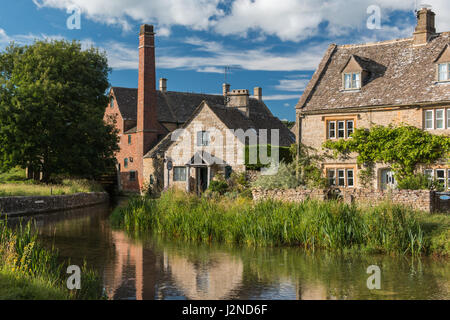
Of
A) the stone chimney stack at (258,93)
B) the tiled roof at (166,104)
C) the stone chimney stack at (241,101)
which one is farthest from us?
the stone chimney stack at (258,93)

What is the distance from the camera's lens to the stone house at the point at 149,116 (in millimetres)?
40531

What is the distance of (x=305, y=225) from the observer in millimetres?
15961

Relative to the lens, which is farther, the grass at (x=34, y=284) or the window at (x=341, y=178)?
the window at (x=341, y=178)

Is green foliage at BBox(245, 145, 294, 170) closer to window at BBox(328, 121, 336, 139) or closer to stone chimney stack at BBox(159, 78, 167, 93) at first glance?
window at BBox(328, 121, 336, 139)

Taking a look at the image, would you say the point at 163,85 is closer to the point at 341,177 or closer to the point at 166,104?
the point at 166,104

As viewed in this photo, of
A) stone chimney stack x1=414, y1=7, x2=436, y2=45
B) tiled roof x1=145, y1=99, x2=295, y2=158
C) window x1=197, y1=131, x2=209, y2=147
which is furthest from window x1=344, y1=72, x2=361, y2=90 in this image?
window x1=197, y1=131, x2=209, y2=147

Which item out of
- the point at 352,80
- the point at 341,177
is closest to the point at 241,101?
the point at 352,80

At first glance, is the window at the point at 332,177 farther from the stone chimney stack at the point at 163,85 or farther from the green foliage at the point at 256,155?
the stone chimney stack at the point at 163,85

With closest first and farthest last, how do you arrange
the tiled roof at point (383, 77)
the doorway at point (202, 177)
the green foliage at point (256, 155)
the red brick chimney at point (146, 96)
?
the tiled roof at point (383, 77) → the green foliage at point (256, 155) → the doorway at point (202, 177) → the red brick chimney at point (146, 96)

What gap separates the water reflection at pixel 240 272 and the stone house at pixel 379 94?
11.5 meters

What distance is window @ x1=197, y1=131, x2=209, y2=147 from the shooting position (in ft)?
117

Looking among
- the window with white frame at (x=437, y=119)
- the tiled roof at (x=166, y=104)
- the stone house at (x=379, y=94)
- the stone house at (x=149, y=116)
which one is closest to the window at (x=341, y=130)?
the stone house at (x=379, y=94)

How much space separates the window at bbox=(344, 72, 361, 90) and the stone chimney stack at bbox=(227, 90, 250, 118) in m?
11.2

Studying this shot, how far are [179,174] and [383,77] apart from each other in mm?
17522
